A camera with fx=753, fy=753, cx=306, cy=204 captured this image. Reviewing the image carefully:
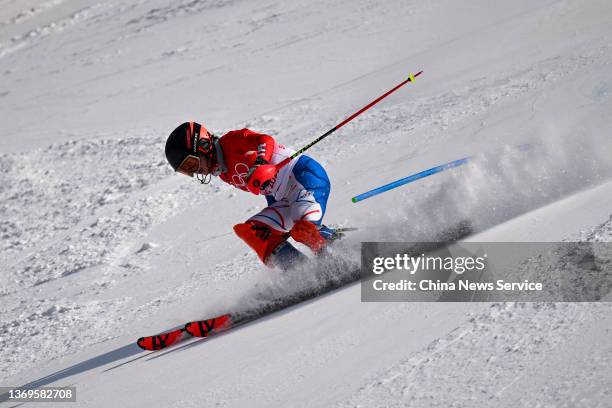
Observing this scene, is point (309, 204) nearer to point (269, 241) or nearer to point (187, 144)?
point (269, 241)

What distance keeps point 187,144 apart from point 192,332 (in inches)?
51.8

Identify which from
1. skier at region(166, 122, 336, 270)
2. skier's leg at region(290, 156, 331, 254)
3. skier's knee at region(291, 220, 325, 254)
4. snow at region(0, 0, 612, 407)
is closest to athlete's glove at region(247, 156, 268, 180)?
skier at region(166, 122, 336, 270)

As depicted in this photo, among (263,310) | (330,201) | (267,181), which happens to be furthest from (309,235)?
(330,201)

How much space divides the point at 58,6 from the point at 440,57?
1335cm

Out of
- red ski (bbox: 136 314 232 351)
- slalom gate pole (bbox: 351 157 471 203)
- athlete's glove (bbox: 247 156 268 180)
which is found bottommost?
red ski (bbox: 136 314 232 351)

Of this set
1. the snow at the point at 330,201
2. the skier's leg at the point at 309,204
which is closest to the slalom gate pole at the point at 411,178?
the snow at the point at 330,201

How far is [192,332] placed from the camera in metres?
5.19

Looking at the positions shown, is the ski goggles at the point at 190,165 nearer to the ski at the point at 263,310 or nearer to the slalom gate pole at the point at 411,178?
the ski at the point at 263,310

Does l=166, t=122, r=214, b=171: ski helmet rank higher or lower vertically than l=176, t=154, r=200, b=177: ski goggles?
higher

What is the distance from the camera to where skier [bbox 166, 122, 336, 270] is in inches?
207

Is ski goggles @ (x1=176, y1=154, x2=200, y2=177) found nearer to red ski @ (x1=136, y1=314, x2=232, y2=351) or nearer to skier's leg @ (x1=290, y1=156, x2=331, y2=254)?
skier's leg @ (x1=290, y1=156, x2=331, y2=254)

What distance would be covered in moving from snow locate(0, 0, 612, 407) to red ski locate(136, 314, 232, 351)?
0.16 metres

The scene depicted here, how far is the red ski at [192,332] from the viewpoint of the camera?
5.17 m

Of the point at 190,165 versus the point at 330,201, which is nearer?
the point at 190,165
